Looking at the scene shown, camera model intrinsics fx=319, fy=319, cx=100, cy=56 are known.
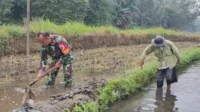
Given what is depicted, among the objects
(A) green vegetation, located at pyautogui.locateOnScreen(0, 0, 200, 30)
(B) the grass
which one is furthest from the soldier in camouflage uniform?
(A) green vegetation, located at pyautogui.locateOnScreen(0, 0, 200, 30)

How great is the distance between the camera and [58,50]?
6.43 metres

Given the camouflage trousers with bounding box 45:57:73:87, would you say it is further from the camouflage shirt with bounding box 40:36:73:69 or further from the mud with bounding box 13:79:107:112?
the mud with bounding box 13:79:107:112

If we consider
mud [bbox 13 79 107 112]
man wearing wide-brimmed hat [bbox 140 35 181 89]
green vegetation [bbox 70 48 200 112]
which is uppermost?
man wearing wide-brimmed hat [bbox 140 35 181 89]


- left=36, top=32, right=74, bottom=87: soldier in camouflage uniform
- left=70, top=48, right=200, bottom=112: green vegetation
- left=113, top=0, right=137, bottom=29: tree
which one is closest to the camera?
left=70, top=48, right=200, bottom=112: green vegetation

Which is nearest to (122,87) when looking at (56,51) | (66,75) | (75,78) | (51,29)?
(66,75)

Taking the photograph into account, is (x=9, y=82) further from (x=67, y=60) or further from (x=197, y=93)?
(x=197, y=93)

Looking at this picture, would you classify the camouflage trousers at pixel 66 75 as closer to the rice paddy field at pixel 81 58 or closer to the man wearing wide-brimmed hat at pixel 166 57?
the rice paddy field at pixel 81 58

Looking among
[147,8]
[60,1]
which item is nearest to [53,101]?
[60,1]

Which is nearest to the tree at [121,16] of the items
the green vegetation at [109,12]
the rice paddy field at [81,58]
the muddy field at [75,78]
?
the green vegetation at [109,12]

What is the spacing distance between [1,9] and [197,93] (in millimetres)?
25985

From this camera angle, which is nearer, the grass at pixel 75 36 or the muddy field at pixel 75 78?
the muddy field at pixel 75 78

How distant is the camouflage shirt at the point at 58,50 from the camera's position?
248 inches

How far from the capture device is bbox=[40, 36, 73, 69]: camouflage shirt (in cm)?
631

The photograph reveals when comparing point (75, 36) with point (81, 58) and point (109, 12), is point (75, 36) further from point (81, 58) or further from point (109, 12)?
point (109, 12)
